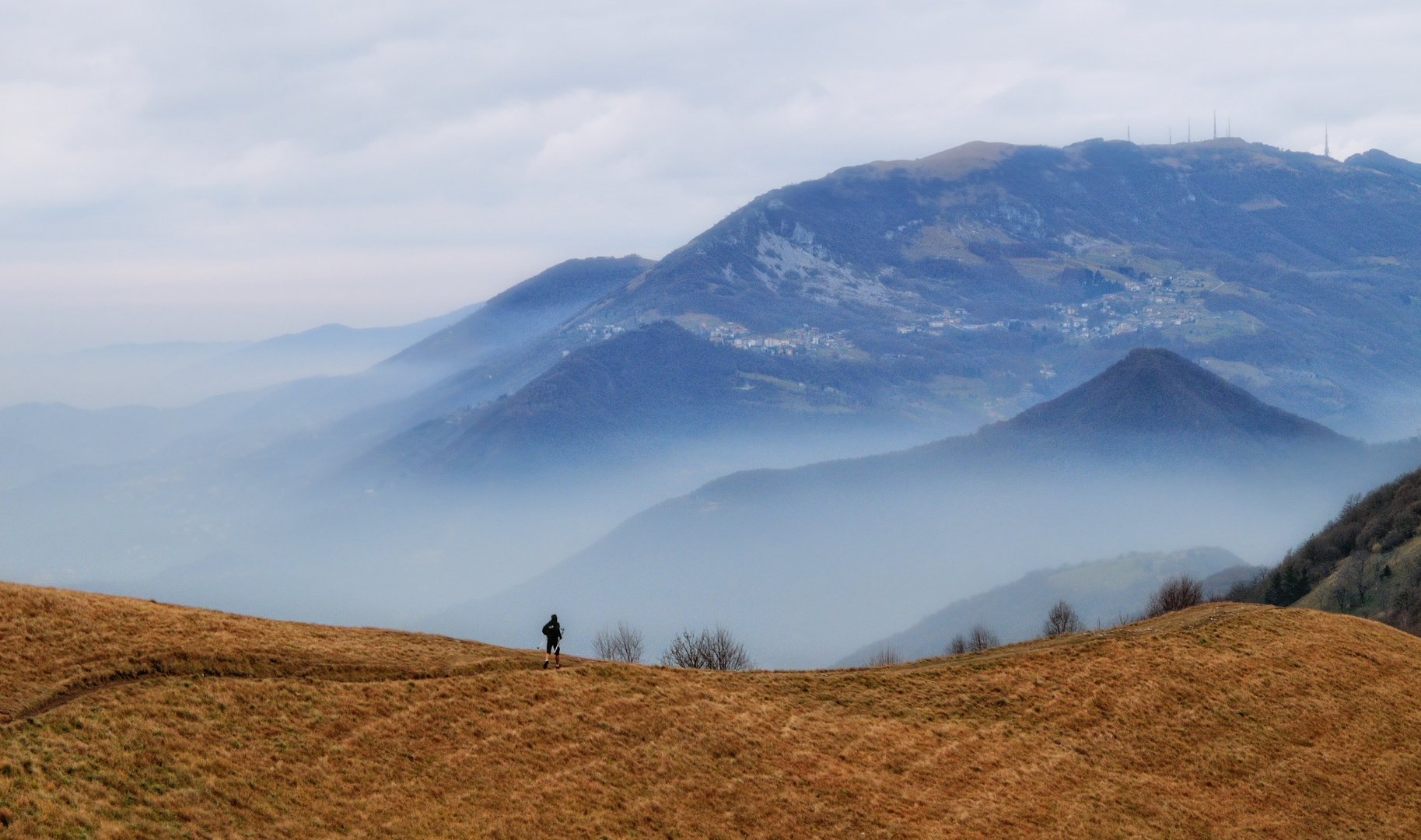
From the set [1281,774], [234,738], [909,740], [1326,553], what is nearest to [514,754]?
[234,738]

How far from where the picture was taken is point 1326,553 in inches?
6245

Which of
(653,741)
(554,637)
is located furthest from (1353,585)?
(554,637)

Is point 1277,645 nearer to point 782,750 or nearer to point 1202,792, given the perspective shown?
point 1202,792

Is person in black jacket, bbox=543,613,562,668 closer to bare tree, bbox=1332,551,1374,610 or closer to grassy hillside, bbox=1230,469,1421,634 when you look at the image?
grassy hillside, bbox=1230,469,1421,634

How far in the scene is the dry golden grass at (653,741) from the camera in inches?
1428

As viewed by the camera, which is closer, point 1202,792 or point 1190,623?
point 1202,792

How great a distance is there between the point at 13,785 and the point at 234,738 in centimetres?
743

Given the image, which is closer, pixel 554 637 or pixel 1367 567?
pixel 554 637

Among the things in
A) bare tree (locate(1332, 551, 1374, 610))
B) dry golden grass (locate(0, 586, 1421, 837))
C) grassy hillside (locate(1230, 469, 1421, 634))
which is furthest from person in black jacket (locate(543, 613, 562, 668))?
bare tree (locate(1332, 551, 1374, 610))

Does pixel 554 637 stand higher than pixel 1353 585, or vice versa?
pixel 554 637

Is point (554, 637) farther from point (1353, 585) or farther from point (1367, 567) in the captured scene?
point (1367, 567)

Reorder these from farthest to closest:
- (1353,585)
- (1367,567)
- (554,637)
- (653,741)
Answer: (1367,567)
(1353,585)
(554,637)
(653,741)

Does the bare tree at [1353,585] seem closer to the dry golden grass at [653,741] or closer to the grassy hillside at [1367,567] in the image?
the grassy hillside at [1367,567]

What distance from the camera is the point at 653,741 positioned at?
45469 millimetres
